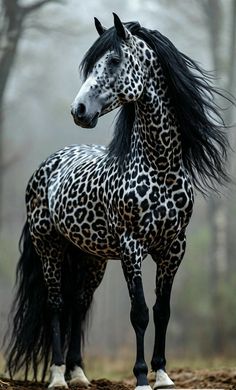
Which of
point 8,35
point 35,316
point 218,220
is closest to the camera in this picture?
point 35,316

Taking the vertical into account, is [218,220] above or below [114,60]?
below

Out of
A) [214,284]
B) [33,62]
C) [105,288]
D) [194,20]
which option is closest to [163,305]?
[214,284]

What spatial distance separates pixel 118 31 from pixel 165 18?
41.5ft

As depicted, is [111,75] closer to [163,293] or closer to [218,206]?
[163,293]

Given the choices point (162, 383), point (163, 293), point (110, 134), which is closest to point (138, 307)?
point (163, 293)

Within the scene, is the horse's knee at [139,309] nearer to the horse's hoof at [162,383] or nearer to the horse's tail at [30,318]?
the horse's hoof at [162,383]

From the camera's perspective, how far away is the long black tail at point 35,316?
602 centimetres

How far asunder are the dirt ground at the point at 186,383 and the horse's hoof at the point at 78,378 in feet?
0.21

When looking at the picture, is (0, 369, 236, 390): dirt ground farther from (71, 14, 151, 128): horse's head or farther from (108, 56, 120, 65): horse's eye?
(108, 56, 120, 65): horse's eye

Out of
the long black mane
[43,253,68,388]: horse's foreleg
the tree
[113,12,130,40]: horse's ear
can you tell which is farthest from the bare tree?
[113,12,130,40]: horse's ear

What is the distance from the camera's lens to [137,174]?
4.82 metres

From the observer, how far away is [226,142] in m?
5.25

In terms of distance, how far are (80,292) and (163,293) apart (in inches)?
44.7

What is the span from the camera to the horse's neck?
4.86m
